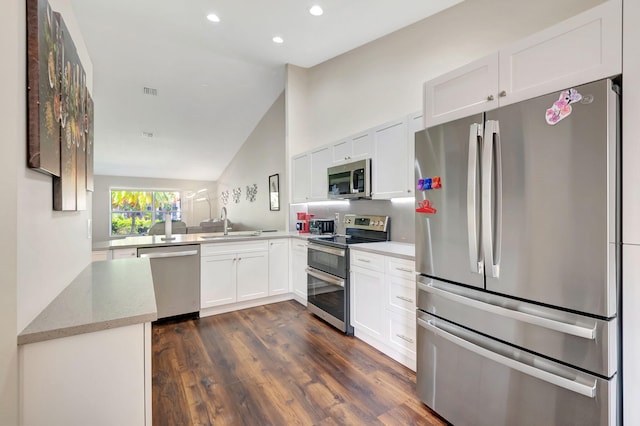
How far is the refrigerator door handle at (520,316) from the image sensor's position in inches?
45.8

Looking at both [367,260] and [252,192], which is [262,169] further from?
[367,260]

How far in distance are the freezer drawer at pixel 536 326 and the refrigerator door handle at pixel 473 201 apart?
17 cm

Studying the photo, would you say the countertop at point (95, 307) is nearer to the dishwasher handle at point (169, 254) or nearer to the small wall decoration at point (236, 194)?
the dishwasher handle at point (169, 254)

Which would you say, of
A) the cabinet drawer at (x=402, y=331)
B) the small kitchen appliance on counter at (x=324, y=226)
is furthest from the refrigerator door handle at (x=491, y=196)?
the small kitchen appliance on counter at (x=324, y=226)

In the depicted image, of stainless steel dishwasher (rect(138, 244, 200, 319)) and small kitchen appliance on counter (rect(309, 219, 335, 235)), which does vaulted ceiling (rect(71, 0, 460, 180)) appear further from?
stainless steel dishwasher (rect(138, 244, 200, 319))

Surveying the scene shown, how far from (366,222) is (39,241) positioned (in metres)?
2.89

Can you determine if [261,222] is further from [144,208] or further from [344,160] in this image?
[144,208]

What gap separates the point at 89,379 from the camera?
3.19 feet

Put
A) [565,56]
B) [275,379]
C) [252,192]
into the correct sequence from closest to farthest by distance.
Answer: [565,56] → [275,379] → [252,192]

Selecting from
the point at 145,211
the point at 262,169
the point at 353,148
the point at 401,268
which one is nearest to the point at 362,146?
the point at 353,148

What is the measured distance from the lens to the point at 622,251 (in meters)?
1.14

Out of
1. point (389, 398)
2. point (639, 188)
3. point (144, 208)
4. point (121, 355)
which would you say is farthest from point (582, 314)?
point (144, 208)

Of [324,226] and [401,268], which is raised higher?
[324,226]

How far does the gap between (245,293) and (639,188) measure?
355cm
